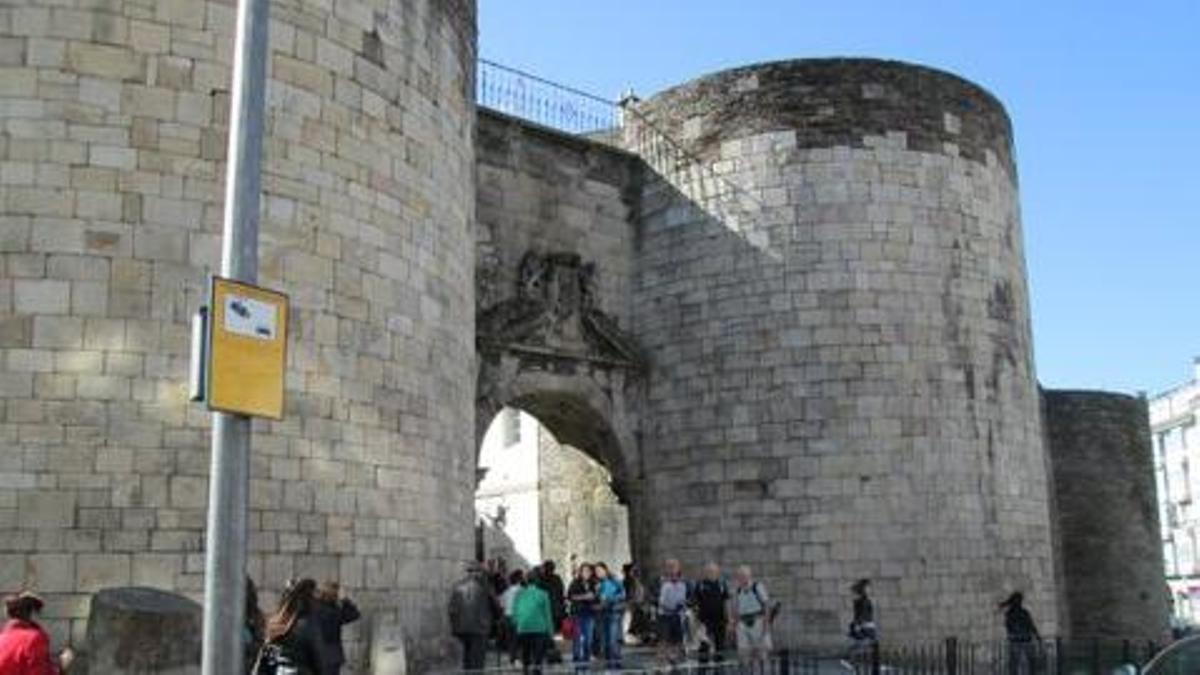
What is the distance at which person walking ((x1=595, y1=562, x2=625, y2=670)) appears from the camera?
13172 mm

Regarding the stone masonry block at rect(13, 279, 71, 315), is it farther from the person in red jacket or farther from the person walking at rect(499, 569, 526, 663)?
the person walking at rect(499, 569, 526, 663)

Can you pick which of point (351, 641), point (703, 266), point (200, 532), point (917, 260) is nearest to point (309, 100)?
point (200, 532)

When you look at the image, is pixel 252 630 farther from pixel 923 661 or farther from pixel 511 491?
pixel 511 491

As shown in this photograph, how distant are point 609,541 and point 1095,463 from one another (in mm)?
9144

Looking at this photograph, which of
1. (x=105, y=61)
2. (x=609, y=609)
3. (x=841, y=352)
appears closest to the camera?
(x=105, y=61)

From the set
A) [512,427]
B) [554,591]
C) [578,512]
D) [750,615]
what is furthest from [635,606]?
[512,427]

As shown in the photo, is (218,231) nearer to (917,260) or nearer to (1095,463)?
(917,260)

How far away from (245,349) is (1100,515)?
21.5m

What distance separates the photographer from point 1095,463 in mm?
24219

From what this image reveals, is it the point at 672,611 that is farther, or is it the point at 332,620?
the point at 672,611

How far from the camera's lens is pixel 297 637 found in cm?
702

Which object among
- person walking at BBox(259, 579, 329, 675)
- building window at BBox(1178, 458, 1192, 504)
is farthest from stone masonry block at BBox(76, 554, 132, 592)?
building window at BBox(1178, 458, 1192, 504)

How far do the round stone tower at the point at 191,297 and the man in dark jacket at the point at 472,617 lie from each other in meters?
0.41

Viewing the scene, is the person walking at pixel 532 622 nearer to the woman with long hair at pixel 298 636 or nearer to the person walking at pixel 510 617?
the person walking at pixel 510 617
